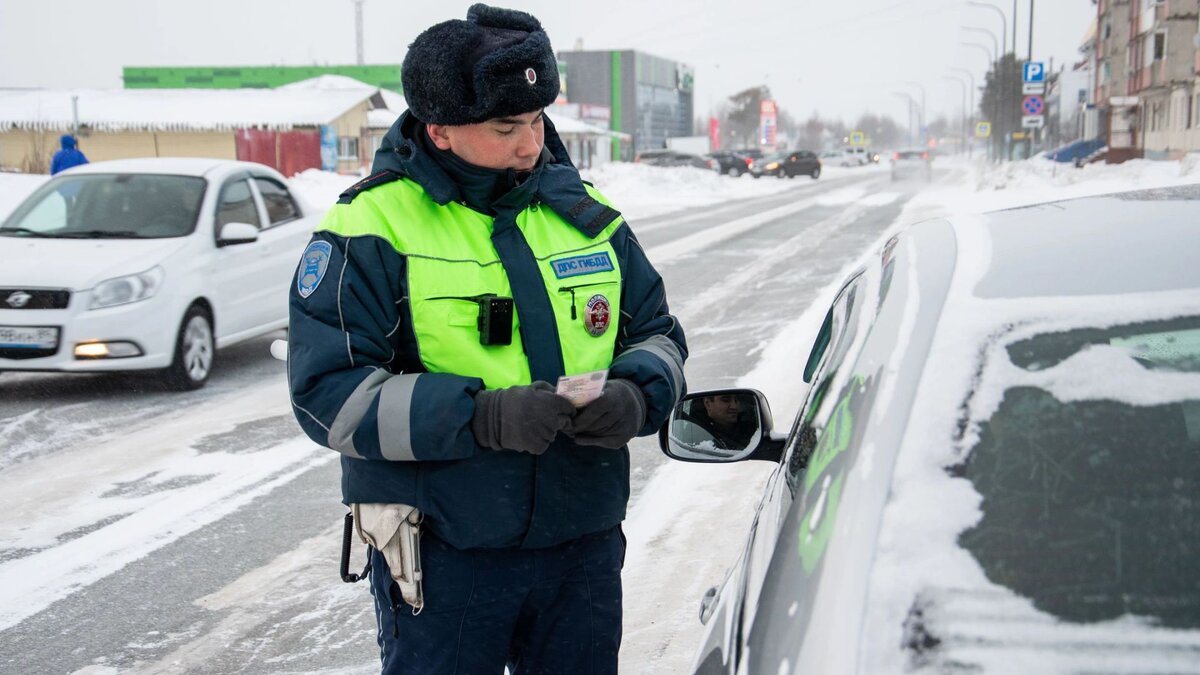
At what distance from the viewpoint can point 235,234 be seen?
28.7ft

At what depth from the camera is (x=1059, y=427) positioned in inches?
65.4

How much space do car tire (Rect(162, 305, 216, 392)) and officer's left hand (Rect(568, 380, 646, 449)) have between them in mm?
6550

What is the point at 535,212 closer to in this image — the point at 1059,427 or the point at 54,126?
the point at 1059,427

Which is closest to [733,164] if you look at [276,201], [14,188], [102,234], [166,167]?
[14,188]

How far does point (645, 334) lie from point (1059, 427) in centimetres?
101

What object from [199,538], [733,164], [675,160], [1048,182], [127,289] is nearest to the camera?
[199,538]

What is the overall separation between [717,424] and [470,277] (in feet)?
2.16

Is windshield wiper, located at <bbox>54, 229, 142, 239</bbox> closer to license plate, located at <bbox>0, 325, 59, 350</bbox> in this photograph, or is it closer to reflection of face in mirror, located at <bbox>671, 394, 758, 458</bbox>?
license plate, located at <bbox>0, 325, 59, 350</bbox>

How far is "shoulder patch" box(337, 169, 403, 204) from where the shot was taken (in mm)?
2326

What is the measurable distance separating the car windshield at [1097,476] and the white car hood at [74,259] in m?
7.33

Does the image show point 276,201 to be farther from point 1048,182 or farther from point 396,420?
point 1048,182

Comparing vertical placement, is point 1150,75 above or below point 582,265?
above

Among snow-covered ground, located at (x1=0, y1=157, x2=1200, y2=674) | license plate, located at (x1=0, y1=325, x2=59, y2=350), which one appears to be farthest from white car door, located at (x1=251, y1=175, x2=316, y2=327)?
snow-covered ground, located at (x1=0, y1=157, x2=1200, y2=674)

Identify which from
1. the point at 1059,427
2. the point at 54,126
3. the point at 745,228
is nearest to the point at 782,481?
the point at 1059,427
